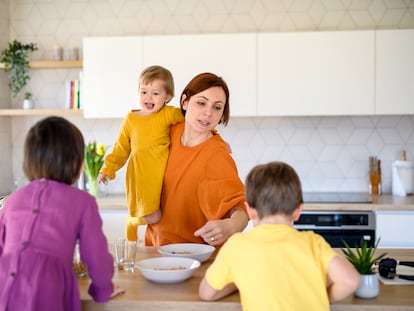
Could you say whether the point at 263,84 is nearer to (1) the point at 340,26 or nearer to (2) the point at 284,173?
(1) the point at 340,26

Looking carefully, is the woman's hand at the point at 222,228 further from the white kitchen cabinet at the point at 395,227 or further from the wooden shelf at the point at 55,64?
the wooden shelf at the point at 55,64

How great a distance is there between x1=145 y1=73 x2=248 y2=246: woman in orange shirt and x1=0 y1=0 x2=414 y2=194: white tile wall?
209cm

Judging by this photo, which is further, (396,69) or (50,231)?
(396,69)

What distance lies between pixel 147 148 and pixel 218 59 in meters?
1.70

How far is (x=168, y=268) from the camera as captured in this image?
6.27 ft

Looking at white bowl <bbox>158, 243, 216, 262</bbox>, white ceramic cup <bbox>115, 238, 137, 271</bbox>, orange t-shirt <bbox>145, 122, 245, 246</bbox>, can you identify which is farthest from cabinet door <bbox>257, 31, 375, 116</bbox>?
white ceramic cup <bbox>115, 238, 137, 271</bbox>

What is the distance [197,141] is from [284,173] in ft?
2.68

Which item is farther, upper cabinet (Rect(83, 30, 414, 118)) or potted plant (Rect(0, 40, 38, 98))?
potted plant (Rect(0, 40, 38, 98))

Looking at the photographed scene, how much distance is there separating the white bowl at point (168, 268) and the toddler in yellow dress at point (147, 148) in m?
0.43

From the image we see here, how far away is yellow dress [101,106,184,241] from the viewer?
2361mm

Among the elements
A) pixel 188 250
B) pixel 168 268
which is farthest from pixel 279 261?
pixel 188 250

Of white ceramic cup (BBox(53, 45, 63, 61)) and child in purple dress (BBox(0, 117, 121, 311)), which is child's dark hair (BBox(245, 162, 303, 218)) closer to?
child in purple dress (BBox(0, 117, 121, 311))

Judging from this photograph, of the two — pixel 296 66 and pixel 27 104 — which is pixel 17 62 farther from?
pixel 296 66

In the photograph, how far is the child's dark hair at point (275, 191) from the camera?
1.55 meters
